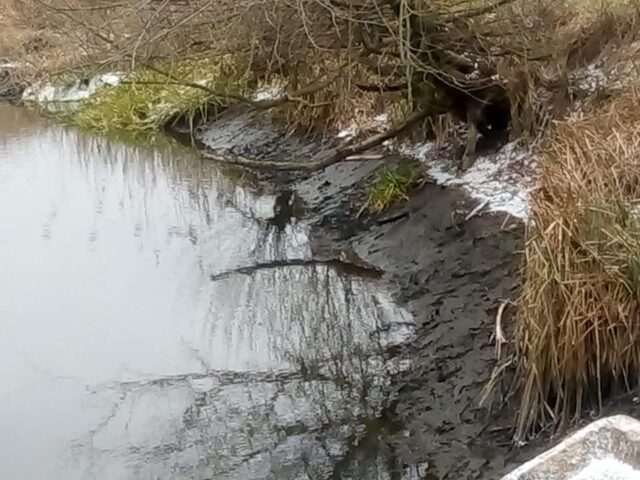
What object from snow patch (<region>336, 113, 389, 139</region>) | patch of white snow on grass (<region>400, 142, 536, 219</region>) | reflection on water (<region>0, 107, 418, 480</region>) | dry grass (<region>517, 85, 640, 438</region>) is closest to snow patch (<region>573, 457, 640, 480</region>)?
dry grass (<region>517, 85, 640, 438</region>)

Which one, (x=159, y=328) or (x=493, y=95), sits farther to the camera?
(x=493, y=95)

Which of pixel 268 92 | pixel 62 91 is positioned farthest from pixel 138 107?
pixel 268 92

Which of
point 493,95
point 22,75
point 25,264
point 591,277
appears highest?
point 22,75

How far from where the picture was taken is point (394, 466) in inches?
199

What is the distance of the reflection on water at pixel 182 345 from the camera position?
5543 millimetres

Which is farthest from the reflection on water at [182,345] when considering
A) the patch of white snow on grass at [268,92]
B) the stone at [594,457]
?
the stone at [594,457]

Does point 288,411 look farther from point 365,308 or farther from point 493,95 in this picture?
point 493,95

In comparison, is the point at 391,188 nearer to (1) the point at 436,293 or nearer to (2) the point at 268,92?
(1) the point at 436,293

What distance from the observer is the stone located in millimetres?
2789

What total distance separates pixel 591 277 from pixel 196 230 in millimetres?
5783

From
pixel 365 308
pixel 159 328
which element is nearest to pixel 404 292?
pixel 365 308

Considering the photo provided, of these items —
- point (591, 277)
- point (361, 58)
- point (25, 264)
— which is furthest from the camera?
point (25, 264)

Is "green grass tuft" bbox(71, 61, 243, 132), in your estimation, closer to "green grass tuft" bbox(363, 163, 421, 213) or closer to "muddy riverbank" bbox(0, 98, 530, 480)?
"muddy riverbank" bbox(0, 98, 530, 480)

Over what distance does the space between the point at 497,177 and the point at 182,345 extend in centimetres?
310
